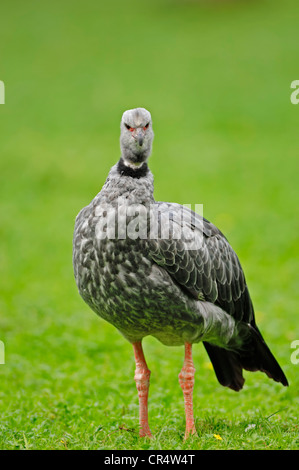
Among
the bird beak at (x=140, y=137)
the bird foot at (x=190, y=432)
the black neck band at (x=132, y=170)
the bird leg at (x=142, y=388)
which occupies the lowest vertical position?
the bird foot at (x=190, y=432)

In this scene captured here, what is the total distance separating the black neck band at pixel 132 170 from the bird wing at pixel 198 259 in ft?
0.75

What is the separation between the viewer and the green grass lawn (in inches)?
211

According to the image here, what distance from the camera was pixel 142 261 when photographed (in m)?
4.17

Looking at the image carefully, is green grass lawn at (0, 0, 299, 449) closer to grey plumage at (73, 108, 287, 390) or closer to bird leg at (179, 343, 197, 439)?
bird leg at (179, 343, 197, 439)

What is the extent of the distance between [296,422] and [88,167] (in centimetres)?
966

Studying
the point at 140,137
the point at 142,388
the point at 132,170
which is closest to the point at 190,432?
the point at 142,388

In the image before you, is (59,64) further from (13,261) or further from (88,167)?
(13,261)

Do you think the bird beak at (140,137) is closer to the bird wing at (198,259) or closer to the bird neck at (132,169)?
the bird neck at (132,169)

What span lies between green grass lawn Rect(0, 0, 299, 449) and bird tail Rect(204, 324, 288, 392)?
0.26 metres

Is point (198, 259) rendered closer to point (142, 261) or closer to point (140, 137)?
point (142, 261)

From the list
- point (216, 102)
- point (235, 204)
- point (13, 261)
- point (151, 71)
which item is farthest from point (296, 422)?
point (151, 71)

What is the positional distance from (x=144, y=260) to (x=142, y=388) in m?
0.96

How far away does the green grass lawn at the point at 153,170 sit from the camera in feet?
Answer: 17.6

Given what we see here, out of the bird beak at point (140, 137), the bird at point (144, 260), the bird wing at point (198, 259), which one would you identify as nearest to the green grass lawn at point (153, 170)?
the bird at point (144, 260)
